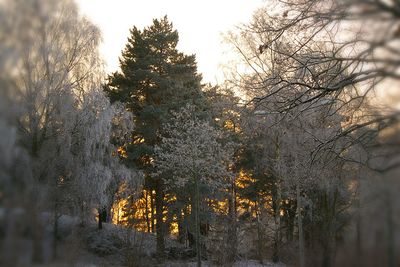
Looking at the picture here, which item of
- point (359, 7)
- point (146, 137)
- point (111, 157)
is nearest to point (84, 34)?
point (111, 157)

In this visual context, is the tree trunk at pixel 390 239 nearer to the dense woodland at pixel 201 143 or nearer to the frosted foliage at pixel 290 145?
the dense woodland at pixel 201 143

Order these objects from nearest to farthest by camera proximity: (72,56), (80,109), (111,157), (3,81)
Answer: (3,81) → (72,56) → (80,109) → (111,157)

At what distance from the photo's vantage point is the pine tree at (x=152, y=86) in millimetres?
30094

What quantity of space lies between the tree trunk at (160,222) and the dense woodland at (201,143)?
0.29 feet

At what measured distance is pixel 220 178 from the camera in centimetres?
2664

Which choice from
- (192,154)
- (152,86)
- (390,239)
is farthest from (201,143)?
(390,239)

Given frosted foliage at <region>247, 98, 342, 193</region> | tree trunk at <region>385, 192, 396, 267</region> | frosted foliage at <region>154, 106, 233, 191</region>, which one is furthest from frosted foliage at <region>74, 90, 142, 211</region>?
tree trunk at <region>385, 192, 396, 267</region>

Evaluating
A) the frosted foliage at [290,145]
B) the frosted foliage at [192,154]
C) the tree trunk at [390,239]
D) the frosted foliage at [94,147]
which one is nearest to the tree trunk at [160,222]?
the frosted foliage at [192,154]

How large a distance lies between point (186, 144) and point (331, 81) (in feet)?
48.4

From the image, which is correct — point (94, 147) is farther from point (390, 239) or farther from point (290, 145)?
point (390, 239)

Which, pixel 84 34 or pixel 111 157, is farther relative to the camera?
pixel 111 157

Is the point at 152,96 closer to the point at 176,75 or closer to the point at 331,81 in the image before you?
the point at 176,75

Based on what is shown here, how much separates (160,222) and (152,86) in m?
→ 9.12

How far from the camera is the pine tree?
30.1 meters
